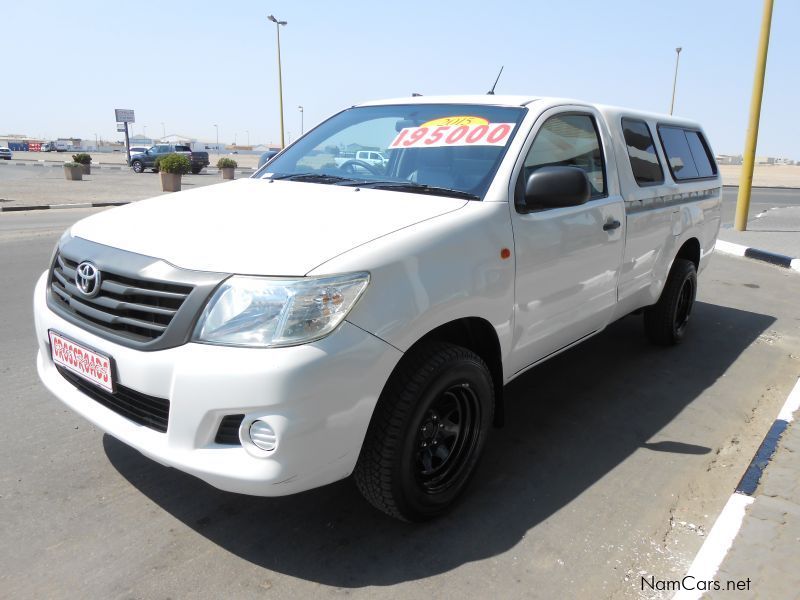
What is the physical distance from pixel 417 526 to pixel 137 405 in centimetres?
126

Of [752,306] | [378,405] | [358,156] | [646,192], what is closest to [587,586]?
[378,405]

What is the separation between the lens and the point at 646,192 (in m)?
4.30

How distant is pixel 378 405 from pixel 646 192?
2.75 metres

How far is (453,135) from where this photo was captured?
11.2 feet

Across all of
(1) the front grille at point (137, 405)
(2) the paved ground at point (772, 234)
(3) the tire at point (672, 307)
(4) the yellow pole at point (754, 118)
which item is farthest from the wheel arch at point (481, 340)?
(4) the yellow pole at point (754, 118)

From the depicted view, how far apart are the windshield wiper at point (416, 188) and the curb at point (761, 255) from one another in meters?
7.37

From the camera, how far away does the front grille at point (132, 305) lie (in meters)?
2.29

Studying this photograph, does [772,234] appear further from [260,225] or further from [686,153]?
[260,225]

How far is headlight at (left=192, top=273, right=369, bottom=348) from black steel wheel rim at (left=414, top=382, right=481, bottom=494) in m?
0.69

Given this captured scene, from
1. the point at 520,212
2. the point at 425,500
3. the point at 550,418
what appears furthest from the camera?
the point at 550,418

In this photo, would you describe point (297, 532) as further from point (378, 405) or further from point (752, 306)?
point (752, 306)

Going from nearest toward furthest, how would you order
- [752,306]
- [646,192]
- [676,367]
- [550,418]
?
[550,418] → [646,192] → [676,367] → [752,306]

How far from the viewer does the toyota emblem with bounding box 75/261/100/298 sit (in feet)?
8.18

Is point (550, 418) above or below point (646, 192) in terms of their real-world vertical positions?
below
